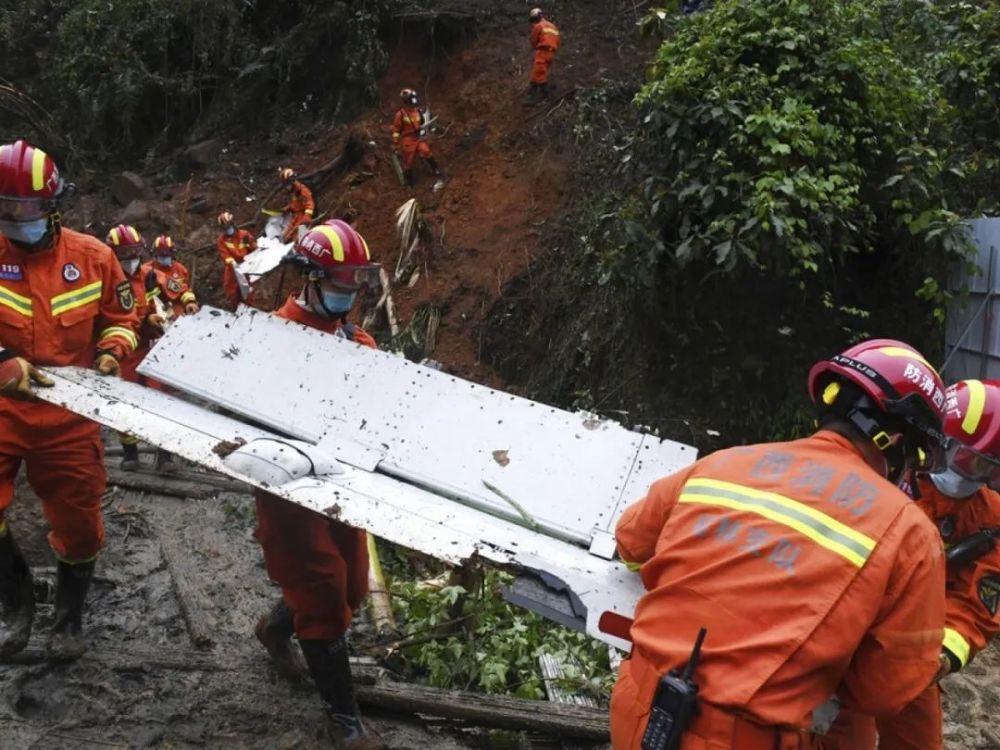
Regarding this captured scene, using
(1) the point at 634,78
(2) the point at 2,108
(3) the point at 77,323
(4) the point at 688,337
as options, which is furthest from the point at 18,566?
(2) the point at 2,108

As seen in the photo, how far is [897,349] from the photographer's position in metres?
2.26

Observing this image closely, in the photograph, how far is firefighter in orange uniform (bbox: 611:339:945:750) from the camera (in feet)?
6.15

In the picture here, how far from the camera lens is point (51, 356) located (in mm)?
3617

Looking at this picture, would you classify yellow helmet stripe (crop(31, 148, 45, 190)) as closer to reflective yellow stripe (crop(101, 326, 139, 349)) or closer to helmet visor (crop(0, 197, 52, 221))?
helmet visor (crop(0, 197, 52, 221))

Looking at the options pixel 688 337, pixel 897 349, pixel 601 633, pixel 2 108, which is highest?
pixel 897 349

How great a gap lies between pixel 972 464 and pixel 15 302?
3.71 m

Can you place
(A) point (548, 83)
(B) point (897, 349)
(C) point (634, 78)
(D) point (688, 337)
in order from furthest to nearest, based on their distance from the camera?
(A) point (548, 83)
(C) point (634, 78)
(D) point (688, 337)
(B) point (897, 349)

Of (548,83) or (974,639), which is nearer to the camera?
(974,639)

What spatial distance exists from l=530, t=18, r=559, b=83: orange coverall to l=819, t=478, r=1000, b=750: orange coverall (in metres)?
10.8

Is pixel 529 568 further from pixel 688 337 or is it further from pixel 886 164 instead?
pixel 886 164

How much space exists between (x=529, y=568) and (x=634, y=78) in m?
10.6

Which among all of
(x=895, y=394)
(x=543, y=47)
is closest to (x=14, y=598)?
(x=895, y=394)

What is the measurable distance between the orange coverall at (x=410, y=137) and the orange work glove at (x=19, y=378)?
33.6 ft

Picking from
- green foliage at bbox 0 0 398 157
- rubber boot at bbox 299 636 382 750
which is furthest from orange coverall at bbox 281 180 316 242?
rubber boot at bbox 299 636 382 750
